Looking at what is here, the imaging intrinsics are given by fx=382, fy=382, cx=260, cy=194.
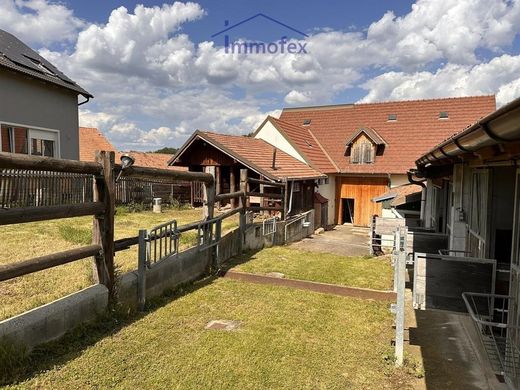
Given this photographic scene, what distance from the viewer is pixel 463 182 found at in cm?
649

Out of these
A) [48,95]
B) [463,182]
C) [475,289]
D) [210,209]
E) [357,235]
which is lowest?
[357,235]

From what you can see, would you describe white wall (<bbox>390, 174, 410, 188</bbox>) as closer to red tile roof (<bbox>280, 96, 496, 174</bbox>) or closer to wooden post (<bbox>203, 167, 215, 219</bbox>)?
red tile roof (<bbox>280, 96, 496, 174</bbox>)

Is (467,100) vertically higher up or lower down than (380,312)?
higher up

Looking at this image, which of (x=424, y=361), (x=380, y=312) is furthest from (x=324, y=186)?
(x=424, y=361)

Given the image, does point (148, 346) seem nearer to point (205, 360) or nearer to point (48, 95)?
point (205, 360)

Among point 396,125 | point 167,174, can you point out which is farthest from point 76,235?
point 396,125

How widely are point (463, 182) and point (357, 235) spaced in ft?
42.9

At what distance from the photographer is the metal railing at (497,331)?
3.47 m

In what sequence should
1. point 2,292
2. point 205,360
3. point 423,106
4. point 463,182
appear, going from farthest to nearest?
point 423,106 < point 463,182 < point 2,292 < point 205,360

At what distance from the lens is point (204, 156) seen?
18297 mm

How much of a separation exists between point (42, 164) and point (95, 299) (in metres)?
1.68

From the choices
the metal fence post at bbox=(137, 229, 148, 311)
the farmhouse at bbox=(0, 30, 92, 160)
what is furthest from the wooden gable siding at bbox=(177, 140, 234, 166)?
the metal fence post at bbox=(137, 229, 148, 311)

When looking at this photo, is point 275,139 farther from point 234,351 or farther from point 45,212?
point 45,212

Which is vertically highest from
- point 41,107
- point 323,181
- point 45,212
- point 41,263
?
point 41,107
